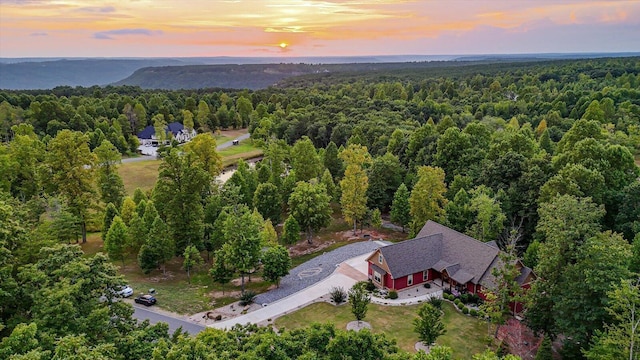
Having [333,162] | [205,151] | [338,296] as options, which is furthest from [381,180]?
[205,151]

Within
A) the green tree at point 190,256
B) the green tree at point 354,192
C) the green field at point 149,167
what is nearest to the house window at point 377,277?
the green tree at point 354,192

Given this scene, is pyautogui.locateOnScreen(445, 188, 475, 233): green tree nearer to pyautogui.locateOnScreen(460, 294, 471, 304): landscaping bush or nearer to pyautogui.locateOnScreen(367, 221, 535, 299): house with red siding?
pyautogui.locateOnScreen(367, 221, 535, 299): house with red siding

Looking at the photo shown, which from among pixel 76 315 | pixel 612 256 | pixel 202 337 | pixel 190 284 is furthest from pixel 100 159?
pixel 612 256

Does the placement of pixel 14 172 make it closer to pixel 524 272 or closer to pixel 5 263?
pixel 5 263

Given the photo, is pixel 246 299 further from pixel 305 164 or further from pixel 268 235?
pixel 305 164

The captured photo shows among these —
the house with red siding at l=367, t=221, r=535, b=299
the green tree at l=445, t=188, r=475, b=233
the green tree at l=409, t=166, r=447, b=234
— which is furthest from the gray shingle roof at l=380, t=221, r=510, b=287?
the green tree at l=409, t=166, r=447, b=234
